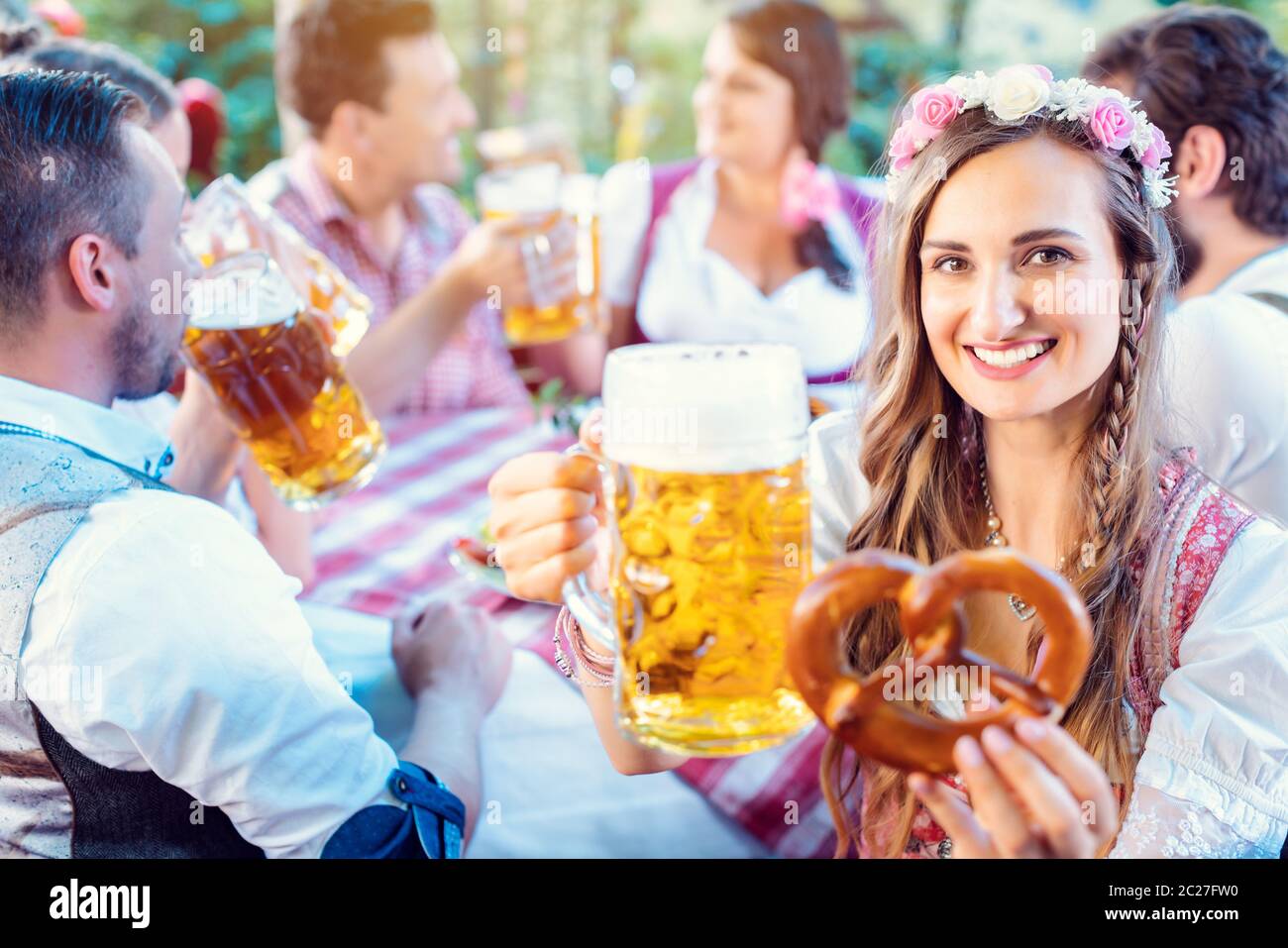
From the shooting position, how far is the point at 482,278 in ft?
6.98

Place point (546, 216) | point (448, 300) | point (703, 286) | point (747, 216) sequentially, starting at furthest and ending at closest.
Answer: point (747, 216) < point (703, 286) < point (448, 300) < point (546, 216)

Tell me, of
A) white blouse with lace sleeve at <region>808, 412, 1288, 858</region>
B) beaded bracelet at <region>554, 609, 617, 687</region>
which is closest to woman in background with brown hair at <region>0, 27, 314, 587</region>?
beaded bracelet at <region>554, 609, 617, 687</region>

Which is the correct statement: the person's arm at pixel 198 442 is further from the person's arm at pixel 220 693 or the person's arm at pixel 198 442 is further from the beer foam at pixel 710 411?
the beer foam at pixel 710 411

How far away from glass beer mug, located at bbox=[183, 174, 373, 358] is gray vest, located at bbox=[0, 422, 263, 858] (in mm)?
481

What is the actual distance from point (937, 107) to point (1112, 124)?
175 millimetres

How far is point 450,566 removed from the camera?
186cm

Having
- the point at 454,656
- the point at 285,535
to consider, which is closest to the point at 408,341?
the point at 285,535

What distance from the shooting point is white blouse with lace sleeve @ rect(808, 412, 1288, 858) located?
1.10m

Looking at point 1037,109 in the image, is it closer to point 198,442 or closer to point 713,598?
point 713,598

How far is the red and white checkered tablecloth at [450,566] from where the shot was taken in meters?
1.38

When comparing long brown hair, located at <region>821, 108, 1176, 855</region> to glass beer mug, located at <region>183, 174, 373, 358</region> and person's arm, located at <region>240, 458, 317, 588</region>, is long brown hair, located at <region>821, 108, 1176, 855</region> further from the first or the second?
person's arm, located at <region>240, 458, 317, 588</region>
